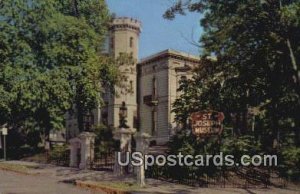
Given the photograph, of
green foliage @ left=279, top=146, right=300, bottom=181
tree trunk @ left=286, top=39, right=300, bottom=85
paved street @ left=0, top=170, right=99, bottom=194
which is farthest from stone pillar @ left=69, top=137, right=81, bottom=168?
tree trunk @ left=286, top=39, right=300, bottom=85

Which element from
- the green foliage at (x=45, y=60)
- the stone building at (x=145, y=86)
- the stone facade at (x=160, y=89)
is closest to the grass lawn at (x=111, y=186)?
the green foliage at (x=45, y=60)

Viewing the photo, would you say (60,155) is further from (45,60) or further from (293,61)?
(293,61)

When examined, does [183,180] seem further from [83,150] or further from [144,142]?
[83,150]

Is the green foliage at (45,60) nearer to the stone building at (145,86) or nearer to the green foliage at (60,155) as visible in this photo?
the green foliage at (60,155)

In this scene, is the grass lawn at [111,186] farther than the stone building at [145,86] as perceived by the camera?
No

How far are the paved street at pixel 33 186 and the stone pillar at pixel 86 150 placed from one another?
270cm

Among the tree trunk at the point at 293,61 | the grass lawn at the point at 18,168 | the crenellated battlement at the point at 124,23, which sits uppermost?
the crenellated battlement at the point at 124,23

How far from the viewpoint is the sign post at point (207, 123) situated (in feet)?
69.0

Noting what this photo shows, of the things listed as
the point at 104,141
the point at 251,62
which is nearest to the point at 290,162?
the point at 251,62

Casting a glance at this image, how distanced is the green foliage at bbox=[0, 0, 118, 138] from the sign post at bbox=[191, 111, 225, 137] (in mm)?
14399

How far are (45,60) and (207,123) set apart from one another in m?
16.8

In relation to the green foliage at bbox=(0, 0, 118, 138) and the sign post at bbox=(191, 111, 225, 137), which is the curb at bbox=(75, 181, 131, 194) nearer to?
the sign post at bbox=(191, 111, 225, 137)

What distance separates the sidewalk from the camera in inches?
735

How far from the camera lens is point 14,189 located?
63.9 ft
